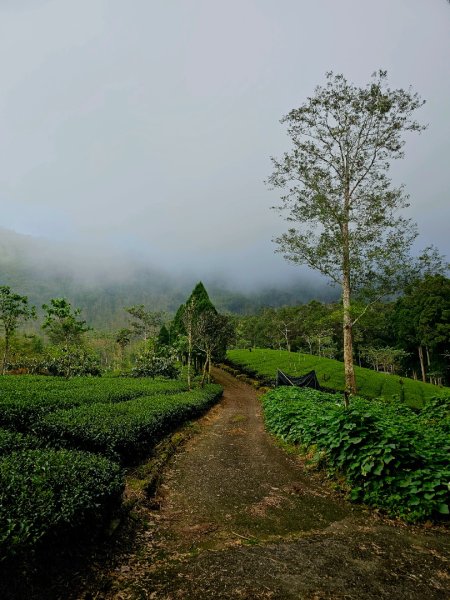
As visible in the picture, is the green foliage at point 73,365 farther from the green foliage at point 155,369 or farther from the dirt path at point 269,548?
the dirt path at point 269,548

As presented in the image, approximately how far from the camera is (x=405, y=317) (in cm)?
4753

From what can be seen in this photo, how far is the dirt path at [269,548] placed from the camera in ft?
12.5

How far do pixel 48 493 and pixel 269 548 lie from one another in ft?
10.0

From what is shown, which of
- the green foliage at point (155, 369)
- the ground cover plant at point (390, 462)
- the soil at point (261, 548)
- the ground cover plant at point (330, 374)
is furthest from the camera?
the ground cover plant at point (330, 374)

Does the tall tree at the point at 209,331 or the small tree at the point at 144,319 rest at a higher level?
the small tree at the point at 144,319

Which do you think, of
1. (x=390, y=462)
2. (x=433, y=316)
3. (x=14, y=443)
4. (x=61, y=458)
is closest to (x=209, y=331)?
(x=14, y=443)

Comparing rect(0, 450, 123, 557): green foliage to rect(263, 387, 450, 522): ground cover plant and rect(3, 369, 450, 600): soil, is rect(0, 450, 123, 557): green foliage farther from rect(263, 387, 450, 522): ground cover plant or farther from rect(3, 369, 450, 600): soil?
rect(263, 387, 450, 522): ground cover plant

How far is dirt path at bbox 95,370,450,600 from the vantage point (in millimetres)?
3814

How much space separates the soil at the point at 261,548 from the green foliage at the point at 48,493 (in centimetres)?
62

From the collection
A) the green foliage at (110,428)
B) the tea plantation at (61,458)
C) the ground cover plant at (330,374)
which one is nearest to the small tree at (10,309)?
the tea plantation at (61,458)

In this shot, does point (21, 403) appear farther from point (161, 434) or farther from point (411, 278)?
point (411, 278)

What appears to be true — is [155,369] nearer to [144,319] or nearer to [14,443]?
[14,443]

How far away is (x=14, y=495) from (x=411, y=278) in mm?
21228

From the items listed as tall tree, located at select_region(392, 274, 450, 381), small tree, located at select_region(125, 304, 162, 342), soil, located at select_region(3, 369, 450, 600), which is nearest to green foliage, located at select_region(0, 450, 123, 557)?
soil, located at select_region(3, 369, 450, 600)
